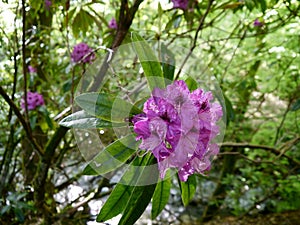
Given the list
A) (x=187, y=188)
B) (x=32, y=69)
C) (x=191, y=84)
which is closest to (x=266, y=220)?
(x=32, y=69)

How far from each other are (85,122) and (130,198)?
18 centimetres

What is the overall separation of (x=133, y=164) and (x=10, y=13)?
3.07 feet

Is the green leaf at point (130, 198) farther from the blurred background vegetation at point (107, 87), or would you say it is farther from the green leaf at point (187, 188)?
the blurred background vegetation at point (107, 87)

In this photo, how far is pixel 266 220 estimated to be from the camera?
2494 mm

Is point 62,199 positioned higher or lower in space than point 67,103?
lower

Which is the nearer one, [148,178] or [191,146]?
Result: [191,146]

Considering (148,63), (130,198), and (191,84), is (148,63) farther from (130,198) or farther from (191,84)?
(130,198)

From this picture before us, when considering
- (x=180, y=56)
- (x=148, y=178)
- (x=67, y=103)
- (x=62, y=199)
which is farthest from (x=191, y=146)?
(x=62, y=199)

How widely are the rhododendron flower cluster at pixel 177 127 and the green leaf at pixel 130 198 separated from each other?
0.25ft

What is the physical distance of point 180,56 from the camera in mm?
1565

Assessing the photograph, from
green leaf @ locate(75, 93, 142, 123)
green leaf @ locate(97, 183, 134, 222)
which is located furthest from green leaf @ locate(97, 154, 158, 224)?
green leaf @ locate(75, 93, 142, 123)

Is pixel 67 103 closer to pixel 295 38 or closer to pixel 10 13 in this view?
pixel 10 13

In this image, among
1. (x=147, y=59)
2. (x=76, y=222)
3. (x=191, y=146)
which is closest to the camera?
(x=191, y=146)

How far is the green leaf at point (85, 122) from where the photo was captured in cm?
73
